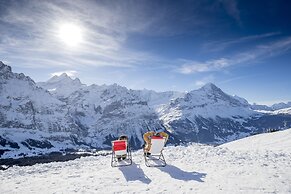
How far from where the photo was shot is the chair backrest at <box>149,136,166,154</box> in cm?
2538

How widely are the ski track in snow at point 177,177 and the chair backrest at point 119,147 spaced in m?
1.43

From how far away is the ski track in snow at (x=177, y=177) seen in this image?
1708cm

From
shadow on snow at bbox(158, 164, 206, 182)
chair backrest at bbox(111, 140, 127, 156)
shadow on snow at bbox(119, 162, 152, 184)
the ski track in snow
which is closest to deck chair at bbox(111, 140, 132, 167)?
chair backrest at bbox(111, 140, 127, 156)

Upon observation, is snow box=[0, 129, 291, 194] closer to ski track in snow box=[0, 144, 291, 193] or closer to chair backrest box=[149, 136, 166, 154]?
ski track in snow box=[0, 144, 291, 193]

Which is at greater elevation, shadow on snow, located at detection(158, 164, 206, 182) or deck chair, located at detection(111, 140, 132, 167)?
deck chair, located at detection(111, 140, 132, 167)

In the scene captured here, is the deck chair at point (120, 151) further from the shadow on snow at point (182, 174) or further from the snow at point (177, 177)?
the shadow on snow at point (182, 174)

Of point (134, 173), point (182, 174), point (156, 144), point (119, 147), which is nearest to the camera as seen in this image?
point (182, 174)

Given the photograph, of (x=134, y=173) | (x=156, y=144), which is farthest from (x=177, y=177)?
(x=156, y=144)

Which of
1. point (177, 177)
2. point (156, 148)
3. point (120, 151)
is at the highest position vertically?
point (156, 148)

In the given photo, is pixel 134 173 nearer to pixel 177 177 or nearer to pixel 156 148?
pixel 177 177

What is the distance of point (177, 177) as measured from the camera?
19594 mm

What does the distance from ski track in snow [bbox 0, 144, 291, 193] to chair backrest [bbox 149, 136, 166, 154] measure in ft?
4.46

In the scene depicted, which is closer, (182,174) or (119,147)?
(182,174)

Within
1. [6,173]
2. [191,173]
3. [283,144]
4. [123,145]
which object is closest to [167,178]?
[191,173]
